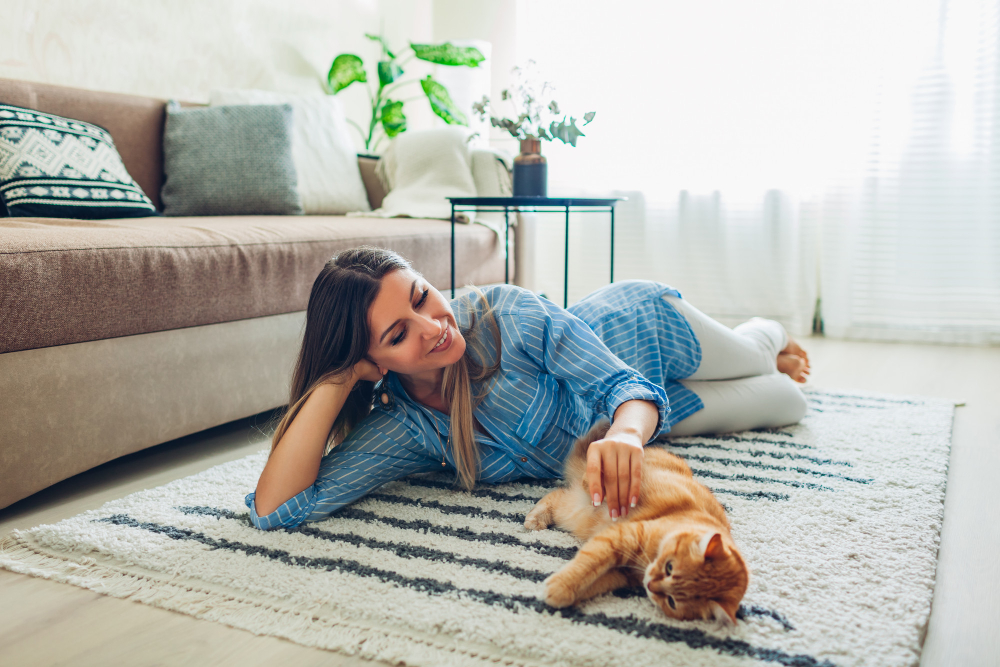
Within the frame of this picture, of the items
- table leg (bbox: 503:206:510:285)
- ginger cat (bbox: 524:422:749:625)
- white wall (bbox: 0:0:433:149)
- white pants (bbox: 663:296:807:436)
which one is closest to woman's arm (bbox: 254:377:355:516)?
ginger cat (bbox: 524:422:749:625)

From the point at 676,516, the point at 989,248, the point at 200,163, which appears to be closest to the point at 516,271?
the point at 200,163

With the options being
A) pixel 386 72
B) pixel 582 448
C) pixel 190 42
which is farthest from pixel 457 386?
pixel 386 72

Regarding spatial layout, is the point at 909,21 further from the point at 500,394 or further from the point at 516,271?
the point at 500,394

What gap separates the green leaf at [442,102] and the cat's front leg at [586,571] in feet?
8.42

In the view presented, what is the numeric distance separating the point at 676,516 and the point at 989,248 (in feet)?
7.85

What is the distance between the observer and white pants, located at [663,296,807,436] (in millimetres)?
1563

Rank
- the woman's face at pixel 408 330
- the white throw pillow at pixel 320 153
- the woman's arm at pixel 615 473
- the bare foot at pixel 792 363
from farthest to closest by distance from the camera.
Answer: the white throw pillow at pixel 320 153 < the bare foot at pixel 792 363 < the woman's face at pixel 408 330 < the woman's arm at pixel 615 473

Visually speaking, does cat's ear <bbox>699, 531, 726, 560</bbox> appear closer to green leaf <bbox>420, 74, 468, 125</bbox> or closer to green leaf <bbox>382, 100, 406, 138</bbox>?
green leaf <bbox>420, 74, 468, 125</bbox>

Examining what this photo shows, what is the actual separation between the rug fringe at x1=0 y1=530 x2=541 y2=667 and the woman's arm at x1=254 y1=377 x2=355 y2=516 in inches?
7.3

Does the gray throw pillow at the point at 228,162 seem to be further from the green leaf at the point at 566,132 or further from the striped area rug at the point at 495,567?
the striped area rug at the point at 495,567

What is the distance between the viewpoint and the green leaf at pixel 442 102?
122 inches

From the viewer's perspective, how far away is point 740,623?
0.83 meters

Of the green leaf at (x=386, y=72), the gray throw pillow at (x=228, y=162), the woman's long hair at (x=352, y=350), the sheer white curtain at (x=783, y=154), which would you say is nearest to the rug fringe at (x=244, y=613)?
the woman's long hair at (x=352, y=350)

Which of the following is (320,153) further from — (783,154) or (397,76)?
(783,154)
